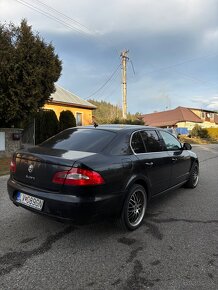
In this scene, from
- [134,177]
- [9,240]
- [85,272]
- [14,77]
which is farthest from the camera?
[14,77]

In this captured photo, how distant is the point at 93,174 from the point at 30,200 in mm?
984

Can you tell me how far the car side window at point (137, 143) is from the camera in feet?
14.4

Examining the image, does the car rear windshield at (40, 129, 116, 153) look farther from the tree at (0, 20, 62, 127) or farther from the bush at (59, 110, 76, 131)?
the bush at (59, 110, 76, 131)

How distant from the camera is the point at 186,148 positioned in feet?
20.7

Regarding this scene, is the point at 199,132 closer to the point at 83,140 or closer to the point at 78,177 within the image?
the point at 83,140

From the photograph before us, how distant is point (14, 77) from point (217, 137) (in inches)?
1495

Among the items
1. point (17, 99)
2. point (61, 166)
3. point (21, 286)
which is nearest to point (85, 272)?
point (21, 286)

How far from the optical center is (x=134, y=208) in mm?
4246

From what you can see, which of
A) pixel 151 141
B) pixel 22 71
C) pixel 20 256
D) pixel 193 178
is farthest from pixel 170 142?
pixel 22 71

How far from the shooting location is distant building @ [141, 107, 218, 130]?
2218 inches

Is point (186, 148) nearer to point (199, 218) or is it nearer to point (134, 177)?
point (199, 218)

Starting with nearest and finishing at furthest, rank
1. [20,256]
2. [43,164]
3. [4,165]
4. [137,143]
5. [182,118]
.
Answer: [20,256] → [43,164] → [137,143] → [4,165] → [182,118]

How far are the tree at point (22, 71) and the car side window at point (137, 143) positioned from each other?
8.21 meters

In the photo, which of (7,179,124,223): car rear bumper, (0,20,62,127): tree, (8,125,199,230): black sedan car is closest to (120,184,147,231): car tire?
(8,125,199,230): black sedan car
